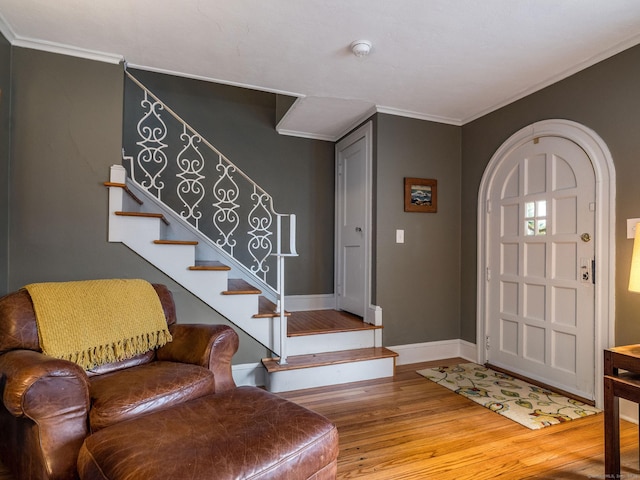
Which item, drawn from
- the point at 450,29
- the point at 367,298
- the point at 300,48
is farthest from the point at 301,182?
the point at 450,29

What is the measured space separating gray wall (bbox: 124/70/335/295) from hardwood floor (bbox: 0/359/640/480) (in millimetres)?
1834

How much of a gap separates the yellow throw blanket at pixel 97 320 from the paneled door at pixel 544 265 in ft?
9.19

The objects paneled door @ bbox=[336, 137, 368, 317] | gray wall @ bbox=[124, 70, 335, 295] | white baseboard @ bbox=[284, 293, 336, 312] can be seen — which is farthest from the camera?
white baseboard @ bbox=[284, 293, 336, 312]

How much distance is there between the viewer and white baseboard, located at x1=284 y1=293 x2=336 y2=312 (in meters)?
4.24

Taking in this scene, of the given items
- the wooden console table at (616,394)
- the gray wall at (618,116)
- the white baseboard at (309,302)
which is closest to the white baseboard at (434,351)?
the white baseboard at (309,302)

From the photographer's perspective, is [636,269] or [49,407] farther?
[636,269]

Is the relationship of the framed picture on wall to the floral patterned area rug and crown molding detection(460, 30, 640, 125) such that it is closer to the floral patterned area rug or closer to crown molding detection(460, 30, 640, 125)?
crown molding detection(460, 30, 640, 125)

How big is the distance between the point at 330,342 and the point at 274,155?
226 cm

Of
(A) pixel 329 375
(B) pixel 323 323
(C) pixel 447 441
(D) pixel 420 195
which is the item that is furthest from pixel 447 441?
(D) pixel 420 195

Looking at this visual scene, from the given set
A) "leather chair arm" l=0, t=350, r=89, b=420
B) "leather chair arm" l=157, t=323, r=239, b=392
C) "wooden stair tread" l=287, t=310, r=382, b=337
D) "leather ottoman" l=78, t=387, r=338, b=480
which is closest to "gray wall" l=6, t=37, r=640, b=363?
"wooden stair tread" l=287, t=310, r=382, b=337

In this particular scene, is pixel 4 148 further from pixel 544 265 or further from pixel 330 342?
pixel 544 265

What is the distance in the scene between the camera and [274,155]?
4.25 meters

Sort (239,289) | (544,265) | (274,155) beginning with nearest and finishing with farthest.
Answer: (544,265)
(239,289)
(274,155)

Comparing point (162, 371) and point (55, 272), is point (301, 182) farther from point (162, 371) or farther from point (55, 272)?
point (162, 371)
